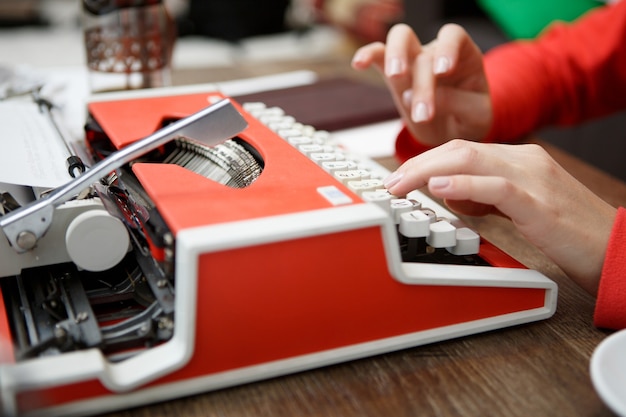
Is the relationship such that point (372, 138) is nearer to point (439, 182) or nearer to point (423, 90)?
point (423, 90)

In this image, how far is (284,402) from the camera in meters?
0.50

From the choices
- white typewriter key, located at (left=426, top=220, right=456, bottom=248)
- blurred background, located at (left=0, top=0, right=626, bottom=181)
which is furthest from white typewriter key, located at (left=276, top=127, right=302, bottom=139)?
blurred background, located at (left=0, top=0, right=626, bottom=181)

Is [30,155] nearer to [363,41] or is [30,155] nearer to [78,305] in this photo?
[78,305]

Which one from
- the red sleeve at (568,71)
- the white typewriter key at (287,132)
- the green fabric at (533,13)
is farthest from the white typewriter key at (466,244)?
the green fabric at (533,13)

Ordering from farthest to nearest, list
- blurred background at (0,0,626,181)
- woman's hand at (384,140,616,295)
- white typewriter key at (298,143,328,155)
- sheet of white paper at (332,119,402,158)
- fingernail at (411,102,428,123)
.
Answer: blurred background at (0,0,626,181), sheet of white paper at (332,119,402,158), fingernail at (411,102,428,123), white typewriter key at (298,143,328,155), woman's hand at (384,140,616,295)

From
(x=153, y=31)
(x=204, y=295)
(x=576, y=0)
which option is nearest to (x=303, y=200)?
(x=204, y=295)

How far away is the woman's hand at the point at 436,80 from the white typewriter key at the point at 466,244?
0.84 feet

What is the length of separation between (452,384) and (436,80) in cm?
53

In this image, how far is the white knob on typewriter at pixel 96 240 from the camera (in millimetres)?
547

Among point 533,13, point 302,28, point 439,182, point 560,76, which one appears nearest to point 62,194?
point 439,182

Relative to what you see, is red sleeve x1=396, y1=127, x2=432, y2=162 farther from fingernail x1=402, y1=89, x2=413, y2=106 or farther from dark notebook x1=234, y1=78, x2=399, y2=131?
dark notebook x1=234, y1=78, x2=399, y2=131

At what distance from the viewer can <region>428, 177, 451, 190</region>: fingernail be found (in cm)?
57

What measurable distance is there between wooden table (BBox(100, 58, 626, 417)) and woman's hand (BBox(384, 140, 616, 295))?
2.5 inches

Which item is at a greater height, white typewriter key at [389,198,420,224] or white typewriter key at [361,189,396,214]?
white typewriter key at [361,189,396,214]
